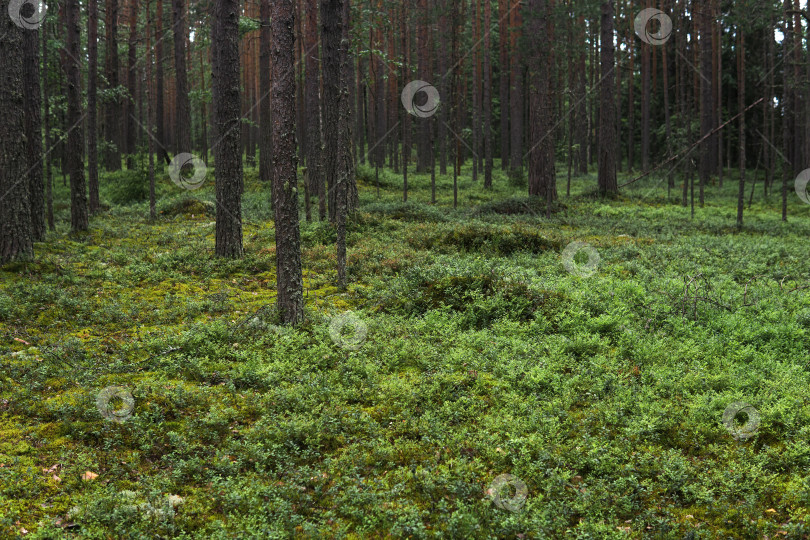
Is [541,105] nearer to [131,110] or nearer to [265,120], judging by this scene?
[265,120]

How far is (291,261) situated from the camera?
842 cm

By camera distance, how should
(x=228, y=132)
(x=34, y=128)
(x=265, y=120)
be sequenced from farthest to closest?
1. (x=265, y=120)
2. (x=34, y=128)
3. (x=228, y=132)

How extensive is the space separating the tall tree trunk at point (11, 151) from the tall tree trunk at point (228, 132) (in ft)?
12.3

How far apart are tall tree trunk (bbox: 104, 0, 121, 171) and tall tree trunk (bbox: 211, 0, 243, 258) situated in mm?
10621

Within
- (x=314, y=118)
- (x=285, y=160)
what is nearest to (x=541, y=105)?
(x=314, y=118)

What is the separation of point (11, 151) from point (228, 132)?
13.6ft

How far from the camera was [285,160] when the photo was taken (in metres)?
8.20

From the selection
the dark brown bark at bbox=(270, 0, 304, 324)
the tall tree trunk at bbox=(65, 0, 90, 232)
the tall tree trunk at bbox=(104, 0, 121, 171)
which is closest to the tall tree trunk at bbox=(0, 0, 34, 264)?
the tall tree trunk at bbox=(65, 0, 90, 232)

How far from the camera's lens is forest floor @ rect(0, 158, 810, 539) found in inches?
181

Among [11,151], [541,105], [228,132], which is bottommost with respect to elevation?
[11,151]

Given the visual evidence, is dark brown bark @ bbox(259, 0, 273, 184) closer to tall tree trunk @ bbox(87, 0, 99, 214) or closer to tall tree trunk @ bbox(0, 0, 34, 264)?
tall tree trunk @ bbox(87, 0, 99, 214)

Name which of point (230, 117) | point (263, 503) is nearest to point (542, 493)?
point (263, 503)

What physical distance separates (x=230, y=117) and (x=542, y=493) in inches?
434

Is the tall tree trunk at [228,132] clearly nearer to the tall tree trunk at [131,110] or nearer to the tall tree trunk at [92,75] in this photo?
the tall tree trunk at [92,75]
